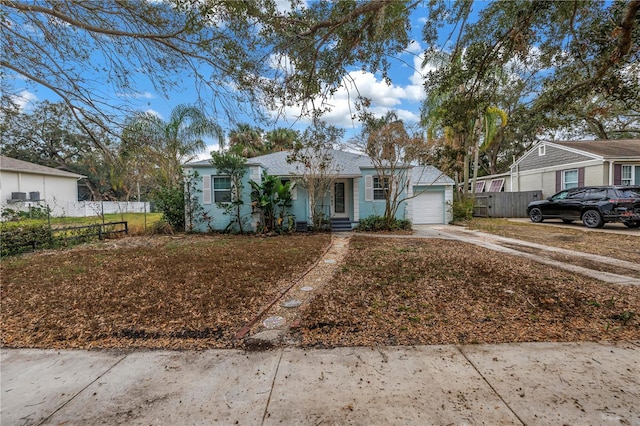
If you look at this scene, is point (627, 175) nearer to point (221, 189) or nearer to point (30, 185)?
point (221, 189)

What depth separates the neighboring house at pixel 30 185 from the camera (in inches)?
619

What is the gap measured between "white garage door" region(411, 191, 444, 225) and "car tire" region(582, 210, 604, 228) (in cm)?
576

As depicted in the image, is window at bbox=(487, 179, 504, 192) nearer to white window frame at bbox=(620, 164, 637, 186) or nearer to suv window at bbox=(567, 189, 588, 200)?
white window frame at bbox=(620, 164, 637, 186)

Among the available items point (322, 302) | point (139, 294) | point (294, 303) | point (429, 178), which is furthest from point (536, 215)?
point (139, 294)

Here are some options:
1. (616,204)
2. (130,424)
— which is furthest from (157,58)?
(616,204)

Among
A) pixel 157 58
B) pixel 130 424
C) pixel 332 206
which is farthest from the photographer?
pixel 332 206

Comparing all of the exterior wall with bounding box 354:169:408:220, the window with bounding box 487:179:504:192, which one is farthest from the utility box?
the window with bounding box 487:179:504:192

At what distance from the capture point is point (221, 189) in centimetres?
1199

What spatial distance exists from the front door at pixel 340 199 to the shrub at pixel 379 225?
152cm

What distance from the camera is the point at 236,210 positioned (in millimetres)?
11875

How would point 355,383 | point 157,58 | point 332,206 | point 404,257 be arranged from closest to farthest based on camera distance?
point 355,383 → point 157,58 → point 404,257 → point 332,206

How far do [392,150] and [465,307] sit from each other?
8365 millimetres

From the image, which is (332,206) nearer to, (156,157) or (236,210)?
(236,210)

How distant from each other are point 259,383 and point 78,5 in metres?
6.54
